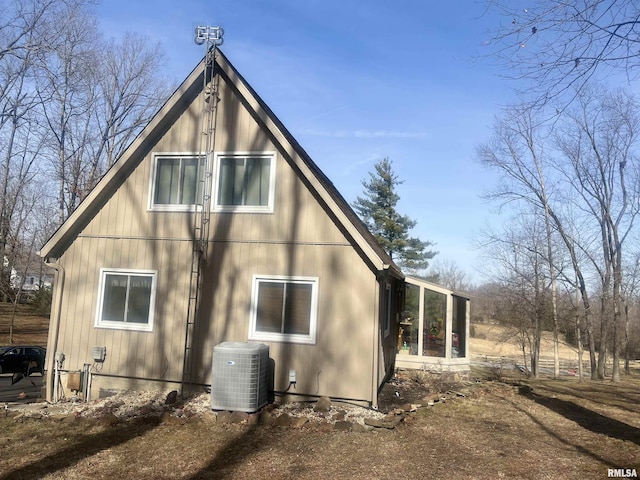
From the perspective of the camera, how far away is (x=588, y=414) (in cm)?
848

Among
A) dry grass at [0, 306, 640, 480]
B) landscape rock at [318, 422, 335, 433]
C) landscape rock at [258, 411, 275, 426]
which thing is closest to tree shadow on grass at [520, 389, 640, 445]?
dry grass at [0, 306, 640, 480]

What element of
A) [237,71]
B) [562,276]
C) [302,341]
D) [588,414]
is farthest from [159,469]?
[562,276]

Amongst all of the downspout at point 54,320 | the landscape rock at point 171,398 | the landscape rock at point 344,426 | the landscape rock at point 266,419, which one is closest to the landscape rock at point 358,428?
the landscape rock at point 344,426

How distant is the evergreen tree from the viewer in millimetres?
35844

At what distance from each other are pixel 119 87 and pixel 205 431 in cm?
2666

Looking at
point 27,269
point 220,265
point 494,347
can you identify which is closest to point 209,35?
point 220,265

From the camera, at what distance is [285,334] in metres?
8.34

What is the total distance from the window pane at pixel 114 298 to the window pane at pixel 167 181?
177 cm

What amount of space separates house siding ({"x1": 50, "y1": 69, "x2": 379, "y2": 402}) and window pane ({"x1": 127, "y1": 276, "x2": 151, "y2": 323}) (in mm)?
263

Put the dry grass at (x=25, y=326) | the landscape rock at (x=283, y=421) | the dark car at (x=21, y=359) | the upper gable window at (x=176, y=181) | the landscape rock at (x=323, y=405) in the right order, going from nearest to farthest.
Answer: the landscape rock at (x=283, y=421), the landscape rock at (x=323, y=405), the upper gable window at (x=176, y=181), the dark car at (x=21, y=359), the dry grass at (x=25, y=326)

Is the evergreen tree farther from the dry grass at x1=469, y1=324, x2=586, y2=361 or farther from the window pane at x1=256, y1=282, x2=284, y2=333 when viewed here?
the window pane at x1=256, y1=282, x2=284, y2=333

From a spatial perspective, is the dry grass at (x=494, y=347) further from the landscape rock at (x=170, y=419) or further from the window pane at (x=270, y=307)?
the landscape rock at (x=170, y=419)

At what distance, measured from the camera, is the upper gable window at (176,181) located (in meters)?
9.13

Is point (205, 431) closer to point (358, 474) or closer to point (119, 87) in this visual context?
point (358, 474)
